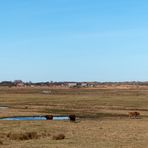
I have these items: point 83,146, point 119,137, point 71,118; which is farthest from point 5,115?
point 83,146

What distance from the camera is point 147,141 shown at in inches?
1014

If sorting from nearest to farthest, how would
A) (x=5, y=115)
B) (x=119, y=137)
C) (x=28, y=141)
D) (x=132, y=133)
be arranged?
(x=28, y=141), (x=119, y=137), (x=132, y=133), (x=5, y=115)

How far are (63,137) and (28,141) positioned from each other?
2.61m

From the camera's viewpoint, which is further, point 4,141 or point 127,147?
point 4,141

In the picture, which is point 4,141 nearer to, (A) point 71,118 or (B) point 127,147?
(B) point 127,147

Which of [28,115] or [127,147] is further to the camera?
[28,115]

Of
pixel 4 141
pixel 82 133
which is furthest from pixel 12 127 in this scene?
pixel 4 141

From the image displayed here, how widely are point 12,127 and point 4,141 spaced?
30.0ft

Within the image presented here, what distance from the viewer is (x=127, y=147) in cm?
2309

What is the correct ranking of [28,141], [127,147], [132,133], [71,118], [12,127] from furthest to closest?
[71,118] < [12,127] < [132,133] < [28,141] < [127,147]

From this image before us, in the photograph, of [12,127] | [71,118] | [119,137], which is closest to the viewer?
[119,137]

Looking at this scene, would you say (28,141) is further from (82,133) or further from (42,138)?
(82,133)

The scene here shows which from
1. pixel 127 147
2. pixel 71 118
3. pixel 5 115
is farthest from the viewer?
pixel 5 115

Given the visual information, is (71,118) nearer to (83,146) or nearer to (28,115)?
(28,115)
